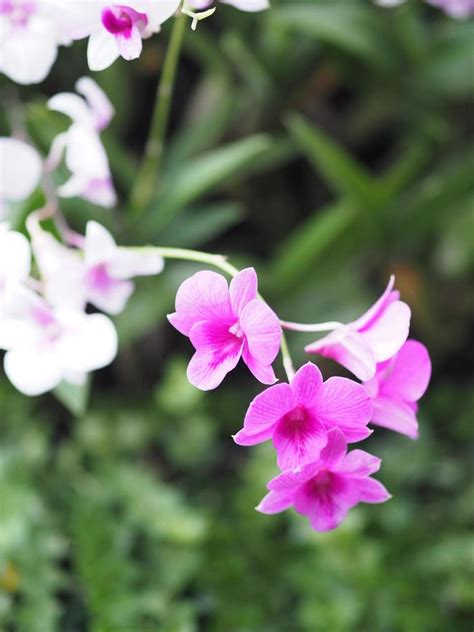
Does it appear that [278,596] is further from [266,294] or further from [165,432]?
[266,294]

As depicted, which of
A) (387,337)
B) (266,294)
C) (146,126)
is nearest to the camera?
(387,337)

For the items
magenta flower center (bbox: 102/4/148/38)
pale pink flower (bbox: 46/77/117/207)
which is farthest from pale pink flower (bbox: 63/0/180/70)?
pale pink flower (bbox: 46/77/117/207)

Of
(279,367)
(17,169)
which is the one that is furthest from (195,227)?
(17,169)

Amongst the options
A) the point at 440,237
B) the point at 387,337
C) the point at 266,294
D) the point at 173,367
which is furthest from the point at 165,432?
the point at 387,337

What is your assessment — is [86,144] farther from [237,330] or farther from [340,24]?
[340,24]

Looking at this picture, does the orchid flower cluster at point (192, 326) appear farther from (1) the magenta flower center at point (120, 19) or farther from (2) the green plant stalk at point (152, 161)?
(2) the green plant stalk at point (152, 161)

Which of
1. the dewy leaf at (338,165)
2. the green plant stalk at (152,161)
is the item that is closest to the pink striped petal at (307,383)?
the green plant stalk at (152,161)
